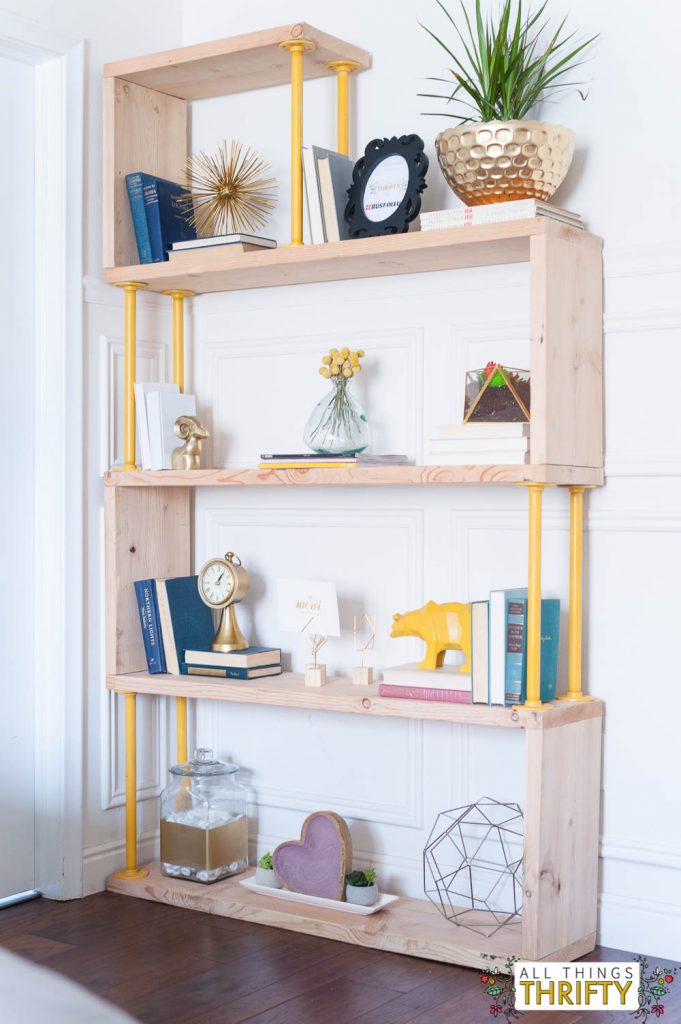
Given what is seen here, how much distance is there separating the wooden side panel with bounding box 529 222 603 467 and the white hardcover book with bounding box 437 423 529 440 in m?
0.06

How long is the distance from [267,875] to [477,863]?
0.48 meters

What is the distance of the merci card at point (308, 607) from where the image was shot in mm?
2807

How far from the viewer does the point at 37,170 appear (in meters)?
2.99

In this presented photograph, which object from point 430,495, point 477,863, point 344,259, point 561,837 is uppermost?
point 344,259

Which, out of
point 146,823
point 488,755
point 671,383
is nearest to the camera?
point 671,383

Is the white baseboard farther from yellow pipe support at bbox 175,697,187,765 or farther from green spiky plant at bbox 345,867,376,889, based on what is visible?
green spiky plant at bbox 345,867,376,889

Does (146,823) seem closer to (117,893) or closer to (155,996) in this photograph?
(117,893)

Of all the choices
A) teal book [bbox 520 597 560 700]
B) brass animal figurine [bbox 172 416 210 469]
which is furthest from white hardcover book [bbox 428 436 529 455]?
brass animal figurine [bbox 172 416 210 469]

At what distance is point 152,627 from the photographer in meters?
3.03

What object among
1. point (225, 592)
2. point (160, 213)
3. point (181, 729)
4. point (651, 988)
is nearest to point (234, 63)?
point (160, 213)

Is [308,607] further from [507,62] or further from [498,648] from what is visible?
[507,62]

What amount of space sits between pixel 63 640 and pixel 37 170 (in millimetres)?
1135

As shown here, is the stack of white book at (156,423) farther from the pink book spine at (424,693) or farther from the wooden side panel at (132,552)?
the pink book spine at (424,693)

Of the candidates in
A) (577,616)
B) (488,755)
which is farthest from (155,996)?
(577,616)
